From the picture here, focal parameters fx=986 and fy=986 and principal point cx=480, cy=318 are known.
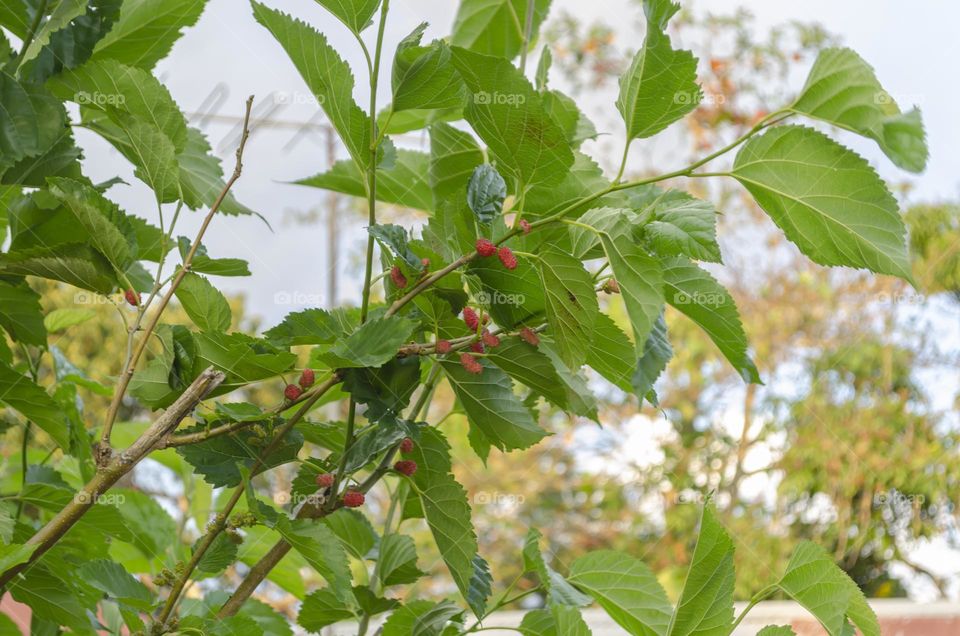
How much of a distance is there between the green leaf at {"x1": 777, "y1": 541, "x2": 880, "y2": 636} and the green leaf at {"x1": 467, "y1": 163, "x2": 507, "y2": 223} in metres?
0.19

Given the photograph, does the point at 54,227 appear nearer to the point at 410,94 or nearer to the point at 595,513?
the point at 410,94

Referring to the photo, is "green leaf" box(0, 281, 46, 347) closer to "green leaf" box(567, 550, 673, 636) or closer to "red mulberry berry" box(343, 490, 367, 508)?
"red mulberry berry" box(343, 490, 367, 508)

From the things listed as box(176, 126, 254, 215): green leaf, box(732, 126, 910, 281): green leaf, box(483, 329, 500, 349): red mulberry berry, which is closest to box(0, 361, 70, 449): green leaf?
box(176, 126, 254, 215): green leaf

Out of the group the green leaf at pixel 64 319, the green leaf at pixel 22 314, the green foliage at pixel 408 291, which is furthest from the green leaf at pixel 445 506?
the green leaf at pixel 64 319

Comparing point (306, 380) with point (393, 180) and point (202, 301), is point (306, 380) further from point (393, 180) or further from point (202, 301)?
point (393, 180)

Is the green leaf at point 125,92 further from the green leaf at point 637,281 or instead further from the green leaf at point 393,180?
the green leaf at point 637,281

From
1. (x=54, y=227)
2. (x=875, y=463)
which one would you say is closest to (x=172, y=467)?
(x=54, y=227)

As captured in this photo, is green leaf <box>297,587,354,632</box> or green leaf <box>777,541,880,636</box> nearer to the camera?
green leaf <box>777,541,880,636</box>

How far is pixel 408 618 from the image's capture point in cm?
46

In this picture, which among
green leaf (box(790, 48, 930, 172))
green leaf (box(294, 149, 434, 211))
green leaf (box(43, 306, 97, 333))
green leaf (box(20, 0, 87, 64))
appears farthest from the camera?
green leaf (box(43, 306, 97, 333))

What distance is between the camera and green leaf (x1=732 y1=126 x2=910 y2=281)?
359mm

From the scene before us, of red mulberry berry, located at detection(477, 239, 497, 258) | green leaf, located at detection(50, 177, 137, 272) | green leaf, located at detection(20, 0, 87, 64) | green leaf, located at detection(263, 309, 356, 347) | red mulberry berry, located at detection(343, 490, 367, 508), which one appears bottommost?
red mulberry berry, located at detection(343, 490, 367, 508)

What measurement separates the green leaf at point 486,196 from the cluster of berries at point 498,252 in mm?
16

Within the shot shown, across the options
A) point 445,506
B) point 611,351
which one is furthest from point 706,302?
point 445,506
